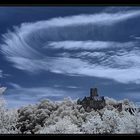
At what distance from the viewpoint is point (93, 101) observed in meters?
3.55

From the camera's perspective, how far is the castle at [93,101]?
11.6 ft

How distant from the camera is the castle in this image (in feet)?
11.6

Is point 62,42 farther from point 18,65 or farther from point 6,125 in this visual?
point 6,125
